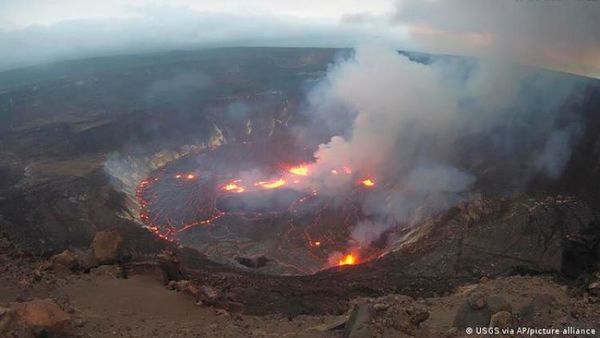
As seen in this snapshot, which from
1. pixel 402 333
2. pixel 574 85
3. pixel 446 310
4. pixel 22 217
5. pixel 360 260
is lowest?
pixel 360 260

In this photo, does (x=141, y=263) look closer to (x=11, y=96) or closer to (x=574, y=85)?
(x=574, y=85)

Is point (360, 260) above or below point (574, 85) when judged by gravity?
below

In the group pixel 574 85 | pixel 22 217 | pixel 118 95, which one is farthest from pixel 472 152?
pixel 118 95

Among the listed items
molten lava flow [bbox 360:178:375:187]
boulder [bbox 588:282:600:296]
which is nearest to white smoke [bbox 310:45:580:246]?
molten lava flow [bbox 360:178:375:187]

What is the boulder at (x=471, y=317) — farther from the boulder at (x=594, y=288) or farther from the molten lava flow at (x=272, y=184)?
the molten lava flow at (x=272, y=184)

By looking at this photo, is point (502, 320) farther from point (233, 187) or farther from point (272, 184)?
point (233, 187)

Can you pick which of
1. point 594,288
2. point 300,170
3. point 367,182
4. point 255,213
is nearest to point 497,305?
point 594,288

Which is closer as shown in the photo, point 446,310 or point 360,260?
point 446,310
